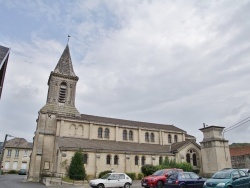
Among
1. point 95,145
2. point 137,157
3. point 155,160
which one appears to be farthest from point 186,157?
point 95,145

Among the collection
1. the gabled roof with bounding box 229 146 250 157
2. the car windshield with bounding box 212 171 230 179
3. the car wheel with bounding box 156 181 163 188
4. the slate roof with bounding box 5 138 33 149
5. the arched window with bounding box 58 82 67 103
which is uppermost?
the arched window with bounding box 58 82 67 103

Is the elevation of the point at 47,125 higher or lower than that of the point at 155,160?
higher

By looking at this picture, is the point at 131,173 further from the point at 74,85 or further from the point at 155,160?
the point at 74,85

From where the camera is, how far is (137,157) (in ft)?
123

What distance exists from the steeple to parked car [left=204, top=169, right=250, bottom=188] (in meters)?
30.0

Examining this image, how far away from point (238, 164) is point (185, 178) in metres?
32.2

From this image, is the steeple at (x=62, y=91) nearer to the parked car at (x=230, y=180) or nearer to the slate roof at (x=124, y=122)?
the slate roof at (x=124, y=122)

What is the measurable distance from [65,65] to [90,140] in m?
16.3

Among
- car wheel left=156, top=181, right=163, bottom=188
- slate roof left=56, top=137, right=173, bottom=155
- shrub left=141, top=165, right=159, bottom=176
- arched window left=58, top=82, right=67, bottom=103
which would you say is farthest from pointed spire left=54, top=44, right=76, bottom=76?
car wheel left=156, top=181, right=163, bottom=188

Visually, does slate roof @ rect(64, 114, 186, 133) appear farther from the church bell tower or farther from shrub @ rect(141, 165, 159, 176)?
shrub @ rect(141, 165, 159, 176)

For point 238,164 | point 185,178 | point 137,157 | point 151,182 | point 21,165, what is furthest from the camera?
point 21,165

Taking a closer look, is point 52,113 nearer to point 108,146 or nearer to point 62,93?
point 62,93

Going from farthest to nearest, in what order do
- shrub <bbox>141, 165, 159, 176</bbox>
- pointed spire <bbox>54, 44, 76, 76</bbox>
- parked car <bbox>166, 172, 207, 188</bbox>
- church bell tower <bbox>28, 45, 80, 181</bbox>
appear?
pointed spire <bbox>54, 44, 76, 76</bbox>, church bell tower <bbox>28, 45, 80, 181</bbox>, shrub <bbox>141, 165, 159, 176</bbox>, parked car <bbox>166, 172, 207, 188</bbox>

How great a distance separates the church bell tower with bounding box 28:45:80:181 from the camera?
34719 mm
